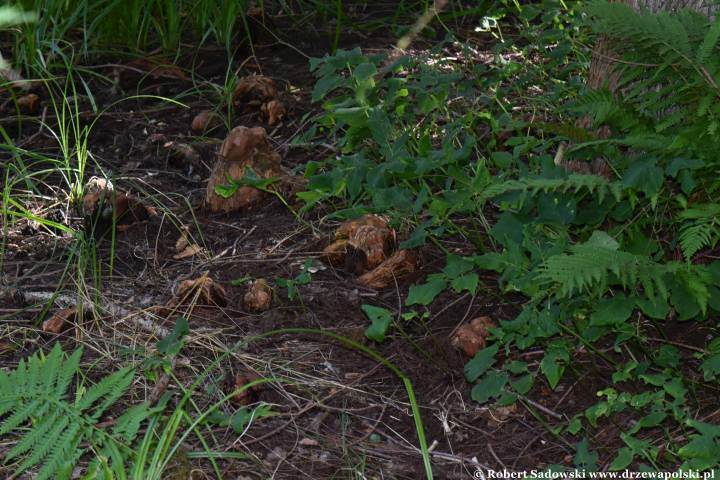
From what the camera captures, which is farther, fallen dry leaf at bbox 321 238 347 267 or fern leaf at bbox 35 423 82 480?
fallen dry leaf at bbox 321 238 347 267

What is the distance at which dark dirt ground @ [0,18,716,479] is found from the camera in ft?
7.15

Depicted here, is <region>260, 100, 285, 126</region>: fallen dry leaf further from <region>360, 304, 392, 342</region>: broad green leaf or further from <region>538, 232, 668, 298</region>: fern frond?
<region>538, 232, 668, 298</region>: fern frond

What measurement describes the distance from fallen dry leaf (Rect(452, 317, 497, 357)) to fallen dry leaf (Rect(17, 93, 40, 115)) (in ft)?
7.78

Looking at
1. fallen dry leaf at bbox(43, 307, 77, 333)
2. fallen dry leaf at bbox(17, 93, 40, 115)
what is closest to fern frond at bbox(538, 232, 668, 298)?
fallen dry leaf at bbox(43, 307, 77, 333)

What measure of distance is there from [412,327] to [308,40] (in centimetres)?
226

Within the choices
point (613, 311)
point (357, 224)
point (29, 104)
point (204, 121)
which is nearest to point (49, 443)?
point (357, 224)

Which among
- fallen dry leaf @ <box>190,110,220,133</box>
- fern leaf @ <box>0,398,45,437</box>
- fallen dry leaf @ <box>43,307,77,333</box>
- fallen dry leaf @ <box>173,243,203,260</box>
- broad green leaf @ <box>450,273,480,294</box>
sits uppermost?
broad green leaf @ <box>450,273,480,294</box>

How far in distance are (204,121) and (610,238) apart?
1.99 metres

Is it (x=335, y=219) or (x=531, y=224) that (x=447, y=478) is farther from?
(x=335, y=219)

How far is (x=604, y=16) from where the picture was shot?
7.77 ft

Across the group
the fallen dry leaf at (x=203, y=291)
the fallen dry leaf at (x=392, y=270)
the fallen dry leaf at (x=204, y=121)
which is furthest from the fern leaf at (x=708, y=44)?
the fallen dry leaf at (x=204, y=121)

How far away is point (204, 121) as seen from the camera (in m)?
3.79

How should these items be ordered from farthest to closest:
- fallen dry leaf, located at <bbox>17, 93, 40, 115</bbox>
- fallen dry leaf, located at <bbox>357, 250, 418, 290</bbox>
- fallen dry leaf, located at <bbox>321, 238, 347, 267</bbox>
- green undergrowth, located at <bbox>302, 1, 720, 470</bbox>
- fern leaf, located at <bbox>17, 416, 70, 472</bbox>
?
fallen dry leaf, located at <bbox>17, 93, 40, 115</bbox>
fallen dry leaf, located at <bbox>321, 238, 347, 267</bbox>
fallen dry leaf, located at <bbox>357, 250, 418, 290</bbox>
green undergrowth, located at <bbox>302, 1, 720, 470</bbox>
fern leaf, located at <bbox>17, 416, 70, 472</bbox>

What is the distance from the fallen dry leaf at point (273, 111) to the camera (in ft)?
12.4
